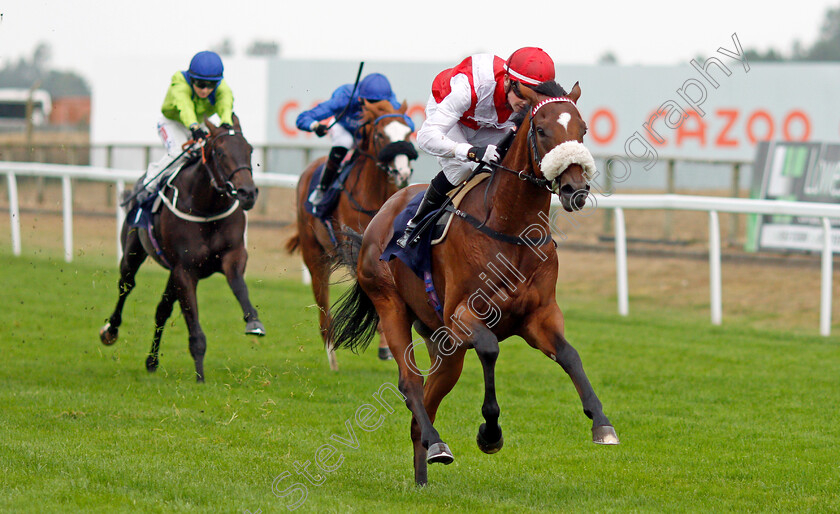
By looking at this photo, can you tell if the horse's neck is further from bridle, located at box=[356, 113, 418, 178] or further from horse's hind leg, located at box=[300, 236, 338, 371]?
horse's hind leg, located at box=[300, 236, 338, 371]

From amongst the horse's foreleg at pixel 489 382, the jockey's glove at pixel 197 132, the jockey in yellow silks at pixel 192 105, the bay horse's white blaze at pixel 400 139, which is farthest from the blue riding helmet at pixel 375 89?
the horse's foreleg at pixel 489 382

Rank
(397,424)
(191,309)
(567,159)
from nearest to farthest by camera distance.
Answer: (567,159)
(397,424)
(191,309)

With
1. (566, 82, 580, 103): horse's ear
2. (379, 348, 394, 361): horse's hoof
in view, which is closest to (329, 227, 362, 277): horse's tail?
(566, 82, 580, 103): horse's ear

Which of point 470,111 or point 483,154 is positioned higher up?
point 470,111

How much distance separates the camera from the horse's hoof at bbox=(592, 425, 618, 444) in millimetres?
3856

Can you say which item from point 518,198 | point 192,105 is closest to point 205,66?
point 192,105

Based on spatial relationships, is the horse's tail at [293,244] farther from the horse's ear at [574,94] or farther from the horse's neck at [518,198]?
the horse's ear at [574,94]

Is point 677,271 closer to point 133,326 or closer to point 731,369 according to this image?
point 731,369

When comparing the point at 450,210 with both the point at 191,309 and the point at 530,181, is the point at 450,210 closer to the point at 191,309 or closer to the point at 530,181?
the point at 530,181

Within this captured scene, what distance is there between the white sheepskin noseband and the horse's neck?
35 centimetres

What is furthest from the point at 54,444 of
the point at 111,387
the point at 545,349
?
the point at 545,349

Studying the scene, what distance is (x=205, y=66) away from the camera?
7.27 m

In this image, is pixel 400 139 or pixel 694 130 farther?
pixel 694 130

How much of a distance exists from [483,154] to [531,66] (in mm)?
424
